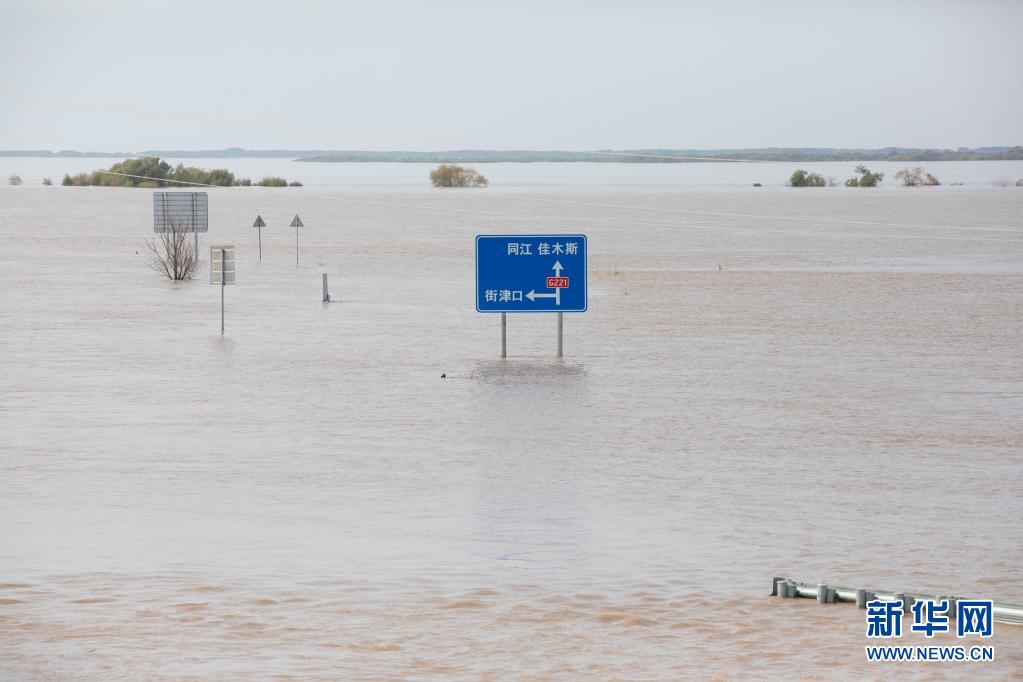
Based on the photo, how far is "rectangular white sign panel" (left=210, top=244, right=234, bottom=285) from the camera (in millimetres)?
28953

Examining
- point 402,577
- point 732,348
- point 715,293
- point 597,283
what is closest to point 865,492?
point 402,577

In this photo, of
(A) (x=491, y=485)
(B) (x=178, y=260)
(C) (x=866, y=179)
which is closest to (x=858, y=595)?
(A) (x=491, y=485)

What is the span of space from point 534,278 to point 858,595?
1540cm

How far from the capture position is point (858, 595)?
1054 centimetres

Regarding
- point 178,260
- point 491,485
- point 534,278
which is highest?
point 534,278

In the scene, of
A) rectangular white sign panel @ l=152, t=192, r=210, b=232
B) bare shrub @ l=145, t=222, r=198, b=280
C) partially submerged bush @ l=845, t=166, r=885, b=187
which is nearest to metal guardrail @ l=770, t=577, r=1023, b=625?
bare shrub @ l=145, t=222, r=198, b=280

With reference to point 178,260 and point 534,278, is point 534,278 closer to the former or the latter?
point 534,278

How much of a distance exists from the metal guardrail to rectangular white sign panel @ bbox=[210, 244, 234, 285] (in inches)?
758

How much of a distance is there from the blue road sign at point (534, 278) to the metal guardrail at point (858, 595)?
14554 mm

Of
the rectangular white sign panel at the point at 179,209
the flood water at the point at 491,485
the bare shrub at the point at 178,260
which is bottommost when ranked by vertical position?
the flood water at the point at 491,485

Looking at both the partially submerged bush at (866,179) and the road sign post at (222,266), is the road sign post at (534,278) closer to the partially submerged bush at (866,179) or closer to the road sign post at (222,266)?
the road sign post at (222,266)

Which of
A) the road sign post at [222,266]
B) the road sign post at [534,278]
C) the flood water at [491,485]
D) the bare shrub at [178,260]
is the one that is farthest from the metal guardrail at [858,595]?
the bare shrub at [178,260]

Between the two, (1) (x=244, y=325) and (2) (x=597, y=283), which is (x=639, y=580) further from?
(2) (x=597, y=283)

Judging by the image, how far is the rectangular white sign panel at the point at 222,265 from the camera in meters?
29.0
